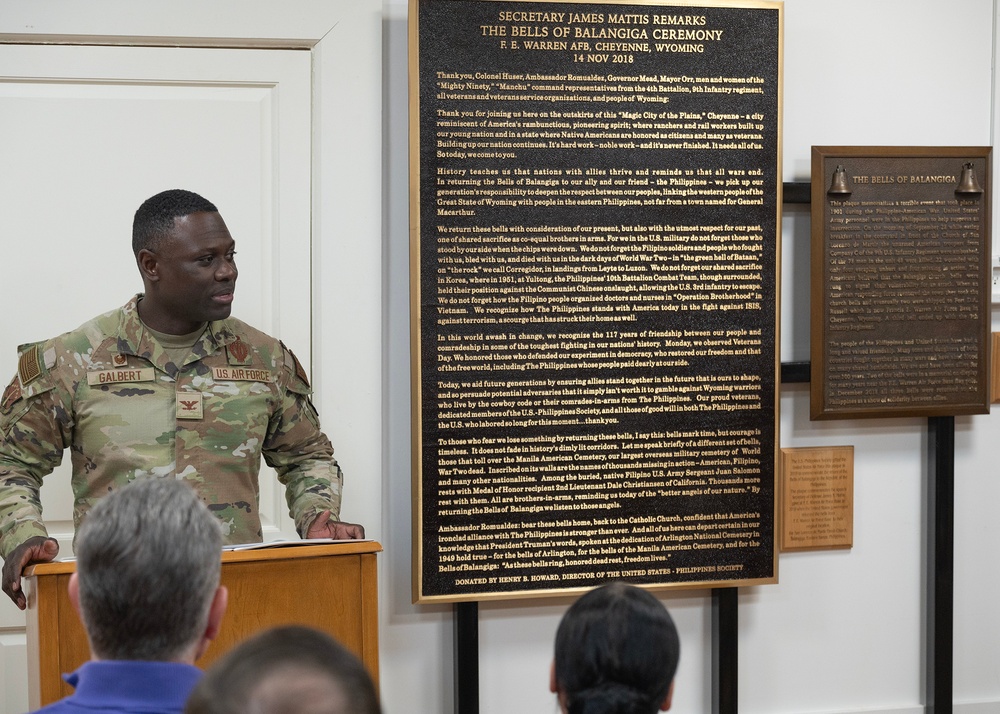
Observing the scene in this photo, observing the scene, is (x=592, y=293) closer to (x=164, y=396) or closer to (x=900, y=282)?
(x=900, y=282)

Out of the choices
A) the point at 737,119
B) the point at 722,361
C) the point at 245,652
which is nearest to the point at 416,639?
the point at 722,361

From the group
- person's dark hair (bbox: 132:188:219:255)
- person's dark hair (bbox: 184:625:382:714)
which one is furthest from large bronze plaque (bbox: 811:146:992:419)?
person's dark hair (bbox: 184:625:382:714)

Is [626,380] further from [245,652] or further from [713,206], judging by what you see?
[245,652]

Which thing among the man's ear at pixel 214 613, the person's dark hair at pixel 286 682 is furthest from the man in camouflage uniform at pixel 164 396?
the person's dark hair at pixel 286 682

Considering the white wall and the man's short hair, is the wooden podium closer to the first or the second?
the man's short hair

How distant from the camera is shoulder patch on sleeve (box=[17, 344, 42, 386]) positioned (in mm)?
2749

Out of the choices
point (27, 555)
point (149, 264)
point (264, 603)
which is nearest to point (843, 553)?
point (264, 603)

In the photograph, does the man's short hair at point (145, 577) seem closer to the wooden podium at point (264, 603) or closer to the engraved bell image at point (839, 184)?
the wooden podium at point (264, 603)

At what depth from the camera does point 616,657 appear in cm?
152

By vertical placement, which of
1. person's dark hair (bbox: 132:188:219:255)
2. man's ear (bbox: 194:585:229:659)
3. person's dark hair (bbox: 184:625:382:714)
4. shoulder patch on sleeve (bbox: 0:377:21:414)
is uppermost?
person's dark hair (bbox: 132:188:219:255)

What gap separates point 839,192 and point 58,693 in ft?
9.38

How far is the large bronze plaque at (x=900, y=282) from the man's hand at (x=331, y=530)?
1798mm

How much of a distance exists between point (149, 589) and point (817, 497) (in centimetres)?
283

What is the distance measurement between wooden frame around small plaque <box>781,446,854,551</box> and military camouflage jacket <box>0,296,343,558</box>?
1.71m
